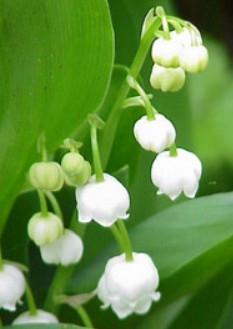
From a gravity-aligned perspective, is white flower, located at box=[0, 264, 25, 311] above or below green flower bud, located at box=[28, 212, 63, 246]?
below

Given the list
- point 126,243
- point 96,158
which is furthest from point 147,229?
point 96,158

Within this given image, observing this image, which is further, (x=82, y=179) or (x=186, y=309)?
(x=186, y=309)

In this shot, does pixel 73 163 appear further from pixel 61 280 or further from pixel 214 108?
A: pixel 214 108

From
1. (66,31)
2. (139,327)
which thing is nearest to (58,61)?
(66,31)

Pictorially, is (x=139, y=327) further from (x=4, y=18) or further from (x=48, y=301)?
(x=4, y=18)

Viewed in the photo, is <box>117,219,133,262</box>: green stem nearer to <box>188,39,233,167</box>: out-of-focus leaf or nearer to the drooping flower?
the drooping flower

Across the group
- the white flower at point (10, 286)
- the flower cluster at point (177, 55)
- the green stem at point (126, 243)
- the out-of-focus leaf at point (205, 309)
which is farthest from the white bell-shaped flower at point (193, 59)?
the out-of-focus leaf at point (205, 309)

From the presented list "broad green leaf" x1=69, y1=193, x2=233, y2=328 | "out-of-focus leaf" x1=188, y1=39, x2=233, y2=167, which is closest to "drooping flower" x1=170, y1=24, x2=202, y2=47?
"broad green leaf" x1=69, y1=193, x2=233, y2=328

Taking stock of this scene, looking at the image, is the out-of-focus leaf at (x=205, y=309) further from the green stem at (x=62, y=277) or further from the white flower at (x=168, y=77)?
the white flower at (x=168, y=77)
